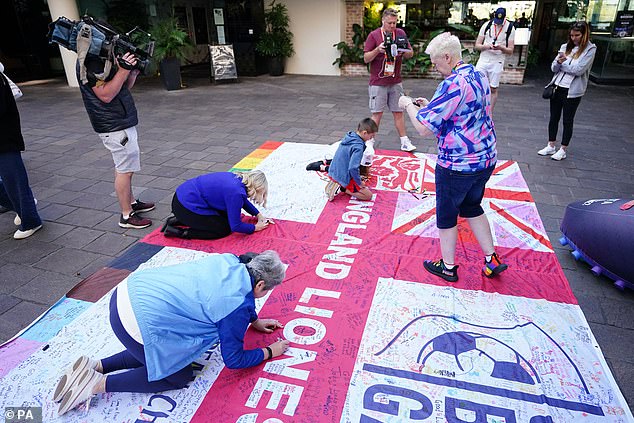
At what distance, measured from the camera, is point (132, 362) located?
6.38 feet

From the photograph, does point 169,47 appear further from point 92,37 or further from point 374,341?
point 374,341

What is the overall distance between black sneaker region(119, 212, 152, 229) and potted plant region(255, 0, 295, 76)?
27.8ft

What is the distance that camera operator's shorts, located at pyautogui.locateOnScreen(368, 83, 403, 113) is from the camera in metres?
4.85

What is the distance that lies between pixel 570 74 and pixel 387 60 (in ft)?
6.32

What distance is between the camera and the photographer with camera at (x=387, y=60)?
4.54 m

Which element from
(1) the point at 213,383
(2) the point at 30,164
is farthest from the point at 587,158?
(2) the point at 30,164

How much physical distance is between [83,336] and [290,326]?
1.13 metres

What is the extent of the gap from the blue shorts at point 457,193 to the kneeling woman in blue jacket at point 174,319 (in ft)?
3.76

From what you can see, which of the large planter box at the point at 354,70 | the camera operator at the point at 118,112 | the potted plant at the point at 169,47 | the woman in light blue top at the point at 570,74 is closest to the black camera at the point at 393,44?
the woman in light blue top at the point at 570,74

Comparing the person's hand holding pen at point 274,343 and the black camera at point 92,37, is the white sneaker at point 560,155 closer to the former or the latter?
the person's hand holding pen at point 274,343

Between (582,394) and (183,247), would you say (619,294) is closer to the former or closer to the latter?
(582,394)

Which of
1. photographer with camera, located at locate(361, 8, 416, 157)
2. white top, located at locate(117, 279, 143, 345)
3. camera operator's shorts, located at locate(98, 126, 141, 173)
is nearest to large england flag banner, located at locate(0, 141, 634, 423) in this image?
white top, located at locate(117, 279, 143, 345)

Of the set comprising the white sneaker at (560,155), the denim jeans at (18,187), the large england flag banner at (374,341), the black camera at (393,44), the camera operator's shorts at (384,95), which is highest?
the black camera at (393,44)

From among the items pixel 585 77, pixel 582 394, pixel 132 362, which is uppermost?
pixel 585 77
